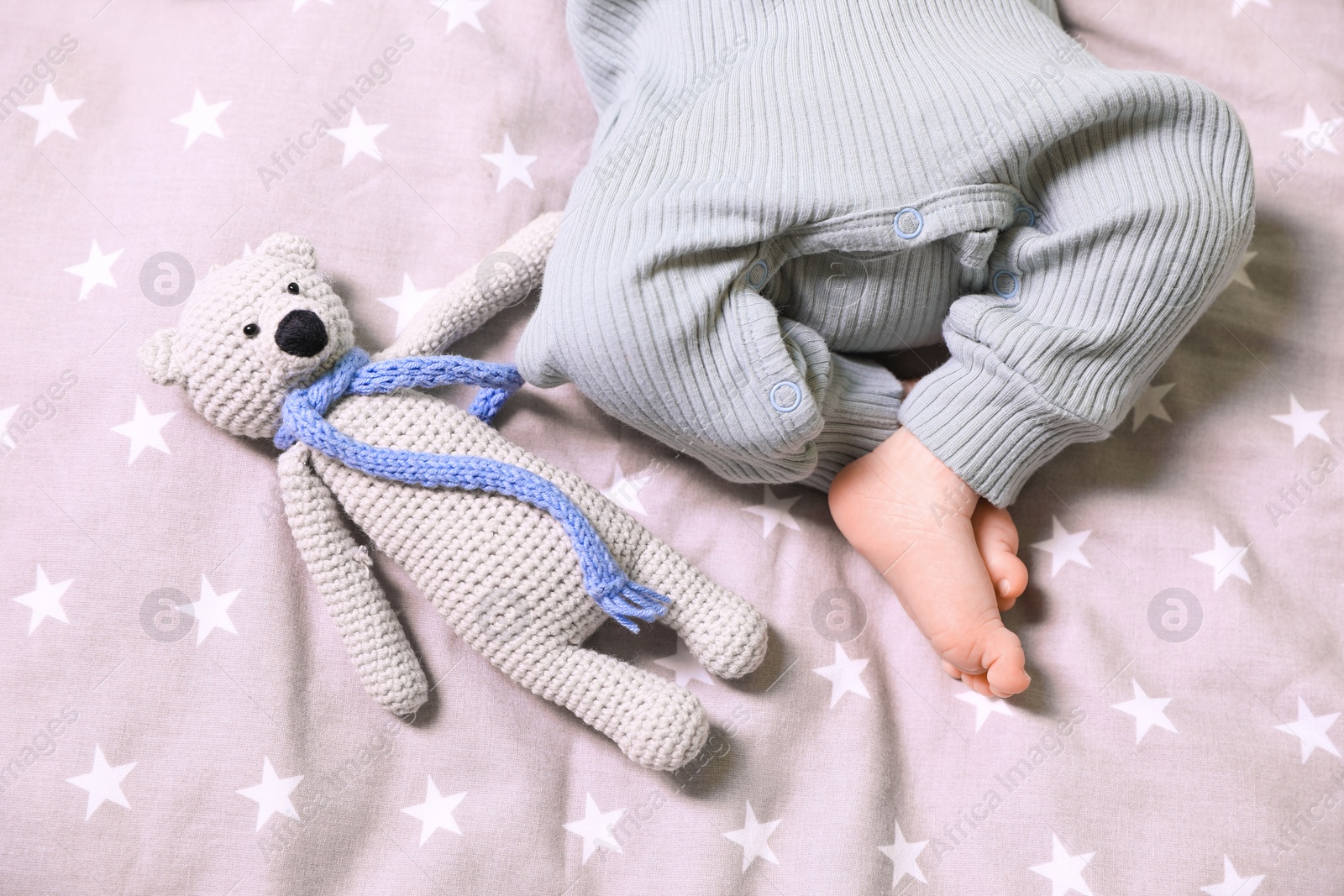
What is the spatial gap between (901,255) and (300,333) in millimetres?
593

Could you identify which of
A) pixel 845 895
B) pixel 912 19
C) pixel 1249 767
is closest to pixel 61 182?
pixel 912 19

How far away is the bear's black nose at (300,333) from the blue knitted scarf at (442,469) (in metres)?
0.04

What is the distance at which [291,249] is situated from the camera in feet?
3.05

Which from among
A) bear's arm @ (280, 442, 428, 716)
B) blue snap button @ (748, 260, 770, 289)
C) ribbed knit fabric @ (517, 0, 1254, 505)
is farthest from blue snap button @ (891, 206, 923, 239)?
bear's arm @ (280, 442, 428, 716)

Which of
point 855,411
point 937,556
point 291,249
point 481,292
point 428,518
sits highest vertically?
point 291,249

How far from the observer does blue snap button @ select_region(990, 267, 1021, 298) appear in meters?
0.98

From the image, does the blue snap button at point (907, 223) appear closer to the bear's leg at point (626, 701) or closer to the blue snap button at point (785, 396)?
the blue snap button at point (785, 396)

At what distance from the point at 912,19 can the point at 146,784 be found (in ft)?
3.60

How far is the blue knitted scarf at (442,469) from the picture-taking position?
2.85 ft

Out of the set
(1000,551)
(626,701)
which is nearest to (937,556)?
(1000,551)

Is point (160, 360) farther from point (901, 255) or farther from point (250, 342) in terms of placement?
point (901, 255)

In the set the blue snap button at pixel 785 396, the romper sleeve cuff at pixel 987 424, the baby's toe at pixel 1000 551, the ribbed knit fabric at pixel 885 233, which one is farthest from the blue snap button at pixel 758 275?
the baby's toe at pixel 1000 551

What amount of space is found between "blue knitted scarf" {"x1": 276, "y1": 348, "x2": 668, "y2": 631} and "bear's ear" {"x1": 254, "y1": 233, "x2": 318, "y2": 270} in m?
Result: 0.11

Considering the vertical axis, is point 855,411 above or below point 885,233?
below
